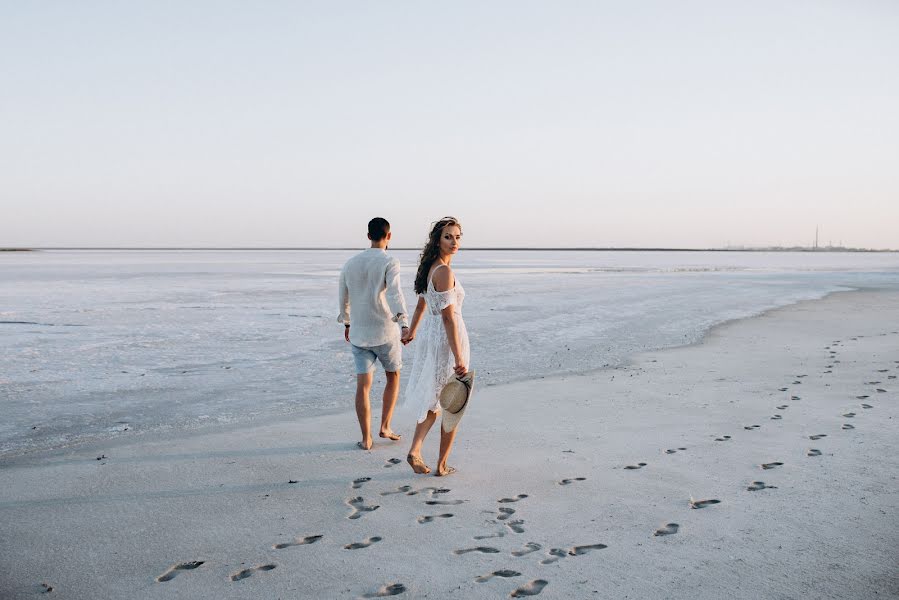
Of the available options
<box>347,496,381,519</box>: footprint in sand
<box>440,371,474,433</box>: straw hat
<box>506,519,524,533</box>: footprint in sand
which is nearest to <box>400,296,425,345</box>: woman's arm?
<box>440,371,474,433</box>: straw hat

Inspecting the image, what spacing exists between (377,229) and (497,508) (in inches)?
98.6

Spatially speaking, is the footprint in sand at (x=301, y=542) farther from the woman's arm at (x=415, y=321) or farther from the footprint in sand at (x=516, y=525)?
the woman's arm at (x=415, y=321)

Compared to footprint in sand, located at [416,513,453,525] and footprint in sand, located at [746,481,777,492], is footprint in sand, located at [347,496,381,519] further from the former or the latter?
footprint in sand, located at [746,481,777,492]

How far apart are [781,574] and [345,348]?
30.3ft

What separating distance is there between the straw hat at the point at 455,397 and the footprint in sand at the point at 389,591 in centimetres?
180

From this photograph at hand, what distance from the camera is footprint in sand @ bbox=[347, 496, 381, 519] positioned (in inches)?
176

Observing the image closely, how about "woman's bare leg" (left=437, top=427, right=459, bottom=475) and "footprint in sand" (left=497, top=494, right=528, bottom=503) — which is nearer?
"footprint in sand" (left=497, top=494, right=528, bottom=503)

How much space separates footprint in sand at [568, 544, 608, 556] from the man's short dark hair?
119 inches

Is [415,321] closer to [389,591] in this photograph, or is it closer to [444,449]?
[444,449]

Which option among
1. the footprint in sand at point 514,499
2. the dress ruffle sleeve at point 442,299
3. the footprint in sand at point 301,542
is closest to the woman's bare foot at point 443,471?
the footprint in sand at point 514,499

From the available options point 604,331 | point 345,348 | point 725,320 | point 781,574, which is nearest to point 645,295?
point 725,320

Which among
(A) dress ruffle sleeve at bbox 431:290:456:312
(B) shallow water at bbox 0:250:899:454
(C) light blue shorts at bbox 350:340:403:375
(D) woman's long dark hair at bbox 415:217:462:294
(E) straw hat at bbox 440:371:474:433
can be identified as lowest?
(B) shallow water at bbox 0:250:899:454

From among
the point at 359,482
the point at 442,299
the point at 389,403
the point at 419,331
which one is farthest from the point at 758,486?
the point at 389,403

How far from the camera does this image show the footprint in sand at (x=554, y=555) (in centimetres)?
375
